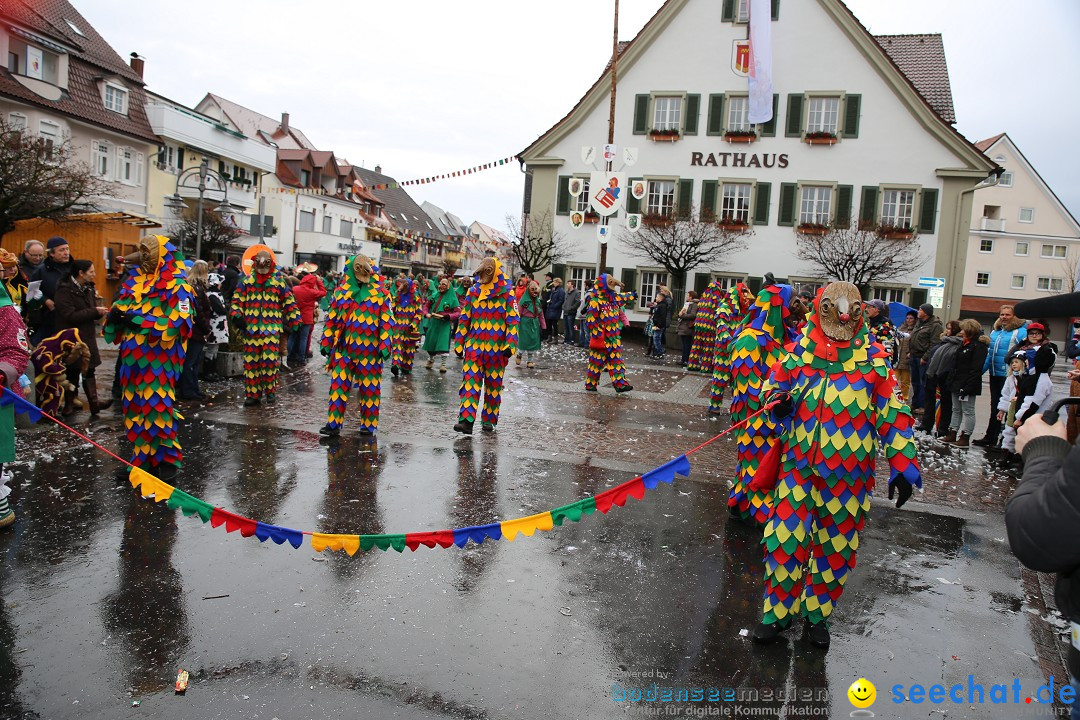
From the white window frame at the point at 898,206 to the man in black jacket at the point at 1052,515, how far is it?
26394mm

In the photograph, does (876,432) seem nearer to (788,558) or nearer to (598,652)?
(788,558)

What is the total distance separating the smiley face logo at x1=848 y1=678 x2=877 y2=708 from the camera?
141 inches

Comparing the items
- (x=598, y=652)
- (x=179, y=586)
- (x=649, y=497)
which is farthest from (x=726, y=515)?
(x=179, y=586)

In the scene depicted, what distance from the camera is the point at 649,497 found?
6723 millimetres

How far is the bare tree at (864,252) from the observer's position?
81.9 ft

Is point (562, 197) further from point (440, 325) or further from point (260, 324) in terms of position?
point (260, 324)

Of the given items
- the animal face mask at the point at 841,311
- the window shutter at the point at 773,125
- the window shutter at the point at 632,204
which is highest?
the window shutter at the point at 773,125

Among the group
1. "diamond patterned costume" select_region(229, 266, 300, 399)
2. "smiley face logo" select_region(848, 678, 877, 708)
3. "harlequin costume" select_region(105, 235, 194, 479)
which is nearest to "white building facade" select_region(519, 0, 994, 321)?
"diamond patterned costume" select_region(229, 266, 300, 399)

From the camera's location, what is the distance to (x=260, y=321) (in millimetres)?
10055

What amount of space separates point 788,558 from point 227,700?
284 cm

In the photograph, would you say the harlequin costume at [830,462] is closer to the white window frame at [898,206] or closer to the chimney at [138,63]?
the white window frame at [898,206]

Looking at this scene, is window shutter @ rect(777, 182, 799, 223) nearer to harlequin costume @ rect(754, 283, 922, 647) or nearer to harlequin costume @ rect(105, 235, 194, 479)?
harlequin costume @ rect(105, 235, 194, 479)

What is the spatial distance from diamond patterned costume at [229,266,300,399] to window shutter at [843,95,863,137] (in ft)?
74.3

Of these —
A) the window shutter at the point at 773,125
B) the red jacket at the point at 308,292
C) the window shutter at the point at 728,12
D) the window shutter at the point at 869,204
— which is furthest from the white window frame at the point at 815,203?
the red jacket at the point at 308,292
